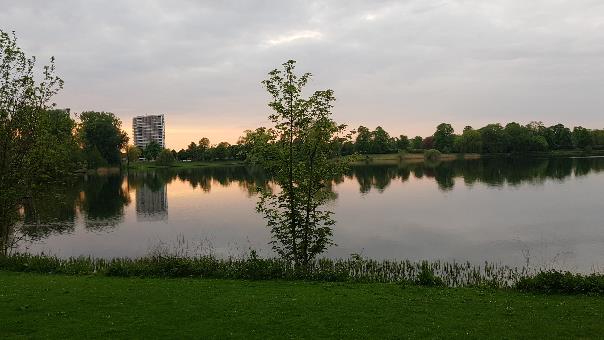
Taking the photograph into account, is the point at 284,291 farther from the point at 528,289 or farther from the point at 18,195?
the point at 18,195

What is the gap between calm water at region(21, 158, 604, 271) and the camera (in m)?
33.4

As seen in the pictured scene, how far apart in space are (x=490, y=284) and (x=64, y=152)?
25.0 meters

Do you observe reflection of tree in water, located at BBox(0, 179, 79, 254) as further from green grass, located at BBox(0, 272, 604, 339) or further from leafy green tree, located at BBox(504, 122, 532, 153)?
leafy green tree, located at BBox(504, 122, 532, 153)

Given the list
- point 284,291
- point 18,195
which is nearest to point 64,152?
point 18,195

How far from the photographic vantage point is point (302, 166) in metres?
→ 23.1

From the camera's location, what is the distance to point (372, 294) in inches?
671

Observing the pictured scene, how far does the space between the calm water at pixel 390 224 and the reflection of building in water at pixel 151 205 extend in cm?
15

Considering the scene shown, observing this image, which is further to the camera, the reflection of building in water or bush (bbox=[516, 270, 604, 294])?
the reflection of building in water

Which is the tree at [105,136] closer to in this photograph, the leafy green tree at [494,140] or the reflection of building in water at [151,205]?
the reflection of building in water at [151,205]

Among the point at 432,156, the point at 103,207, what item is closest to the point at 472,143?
the point at 432,156

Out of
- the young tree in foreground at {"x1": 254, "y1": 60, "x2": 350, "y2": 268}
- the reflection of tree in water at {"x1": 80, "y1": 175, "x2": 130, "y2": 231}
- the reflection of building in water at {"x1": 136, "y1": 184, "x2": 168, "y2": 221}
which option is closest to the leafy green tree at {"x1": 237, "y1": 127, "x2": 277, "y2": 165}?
the young tree in foreground at {"x1": 254, "y1": 60, "x2": 350, "y2": 268}

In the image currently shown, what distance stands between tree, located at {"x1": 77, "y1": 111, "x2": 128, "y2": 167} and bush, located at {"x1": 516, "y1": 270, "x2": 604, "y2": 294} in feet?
477

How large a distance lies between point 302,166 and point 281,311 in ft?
32.2

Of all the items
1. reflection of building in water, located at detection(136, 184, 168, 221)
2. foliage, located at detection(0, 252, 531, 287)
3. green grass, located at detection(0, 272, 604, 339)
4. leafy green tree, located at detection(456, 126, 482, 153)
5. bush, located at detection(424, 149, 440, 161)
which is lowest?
reflection of building in water, located at detection(136, 184, 168, 221)
